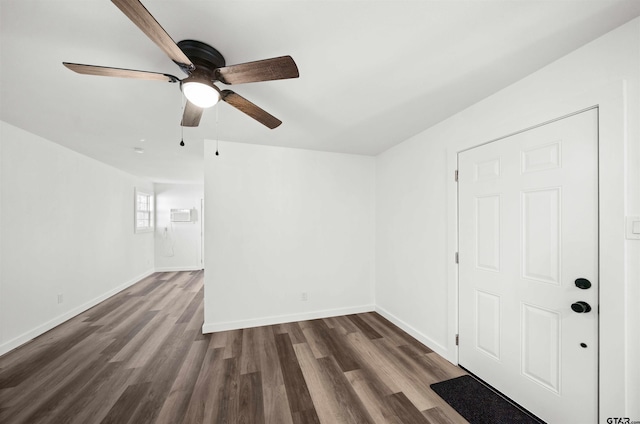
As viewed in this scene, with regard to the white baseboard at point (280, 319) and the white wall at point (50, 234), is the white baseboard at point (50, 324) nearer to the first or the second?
the white wall at point (50, 234)

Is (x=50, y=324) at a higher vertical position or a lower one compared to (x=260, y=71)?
lower

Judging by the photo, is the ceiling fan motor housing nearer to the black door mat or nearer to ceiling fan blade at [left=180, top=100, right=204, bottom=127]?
ceiling fan blade at [left=180, top=100, right=204, bottom=127]

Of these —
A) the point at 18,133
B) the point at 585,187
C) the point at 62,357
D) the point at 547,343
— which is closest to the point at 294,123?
the point at 585,187

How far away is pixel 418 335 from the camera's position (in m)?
2.71

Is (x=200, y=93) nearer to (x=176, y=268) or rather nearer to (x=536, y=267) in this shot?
(x=536, y=267)

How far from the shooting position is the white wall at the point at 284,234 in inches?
120

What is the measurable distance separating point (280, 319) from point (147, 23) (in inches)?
127

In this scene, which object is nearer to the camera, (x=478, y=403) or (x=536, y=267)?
(x=536, y=267)

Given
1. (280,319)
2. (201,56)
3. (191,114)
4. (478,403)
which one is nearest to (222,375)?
(280,319)

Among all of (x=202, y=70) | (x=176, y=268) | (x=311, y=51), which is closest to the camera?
(x=202, y=70)

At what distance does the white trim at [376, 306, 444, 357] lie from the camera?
2.42 meters

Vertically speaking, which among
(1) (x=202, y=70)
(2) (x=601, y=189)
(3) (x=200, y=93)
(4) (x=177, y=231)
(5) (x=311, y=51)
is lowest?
(4) (x=177, y=231)

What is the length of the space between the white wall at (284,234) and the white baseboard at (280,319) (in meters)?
0.01

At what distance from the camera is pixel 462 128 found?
219 cm
